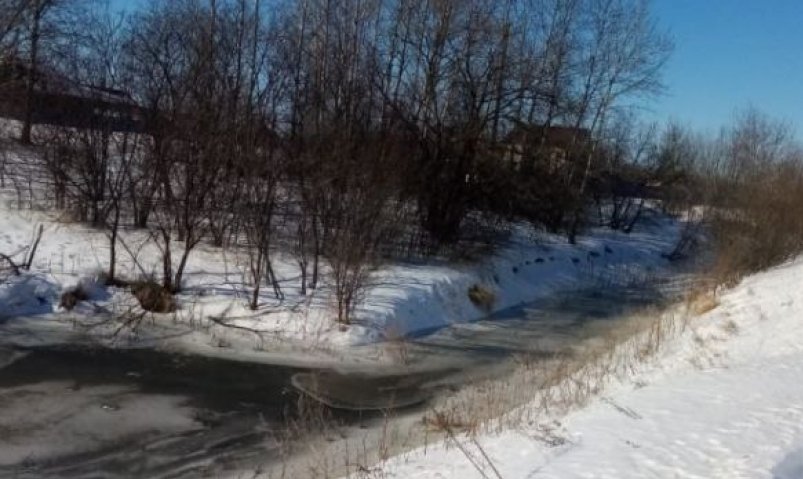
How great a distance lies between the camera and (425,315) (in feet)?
60.9

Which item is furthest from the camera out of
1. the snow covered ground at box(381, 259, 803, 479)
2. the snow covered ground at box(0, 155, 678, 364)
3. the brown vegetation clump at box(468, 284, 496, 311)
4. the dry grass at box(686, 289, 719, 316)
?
the brown vegetation clump at box(468, 284, 496, 311)

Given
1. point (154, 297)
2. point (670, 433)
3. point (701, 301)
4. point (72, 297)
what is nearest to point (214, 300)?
point (154, 297)

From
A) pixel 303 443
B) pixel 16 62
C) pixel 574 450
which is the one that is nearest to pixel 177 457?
pixel 303 443

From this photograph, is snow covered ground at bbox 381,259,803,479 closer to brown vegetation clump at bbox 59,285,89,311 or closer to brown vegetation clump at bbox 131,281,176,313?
brown vegetation clump at bbox 131,281,176,313

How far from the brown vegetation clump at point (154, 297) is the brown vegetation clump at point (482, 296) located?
7.83 m

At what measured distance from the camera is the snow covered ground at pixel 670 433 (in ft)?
20.9

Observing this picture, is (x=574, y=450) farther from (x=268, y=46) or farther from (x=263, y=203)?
(x=268, y=46)

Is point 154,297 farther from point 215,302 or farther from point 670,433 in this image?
point 670,433

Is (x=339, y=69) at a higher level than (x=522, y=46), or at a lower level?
lower

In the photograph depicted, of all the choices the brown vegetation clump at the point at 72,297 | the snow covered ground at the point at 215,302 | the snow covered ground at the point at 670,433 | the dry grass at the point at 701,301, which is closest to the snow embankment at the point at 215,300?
the snow covered ground at the point at 215,302

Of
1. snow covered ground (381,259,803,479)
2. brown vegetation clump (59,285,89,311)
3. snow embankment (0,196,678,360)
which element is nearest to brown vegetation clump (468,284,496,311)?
snow embankment (0,196,678,360)

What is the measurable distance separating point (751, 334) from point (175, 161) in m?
12.5

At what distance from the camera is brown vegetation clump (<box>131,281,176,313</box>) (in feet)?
53.0

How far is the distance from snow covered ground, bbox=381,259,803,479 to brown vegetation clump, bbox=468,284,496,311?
972 cm
